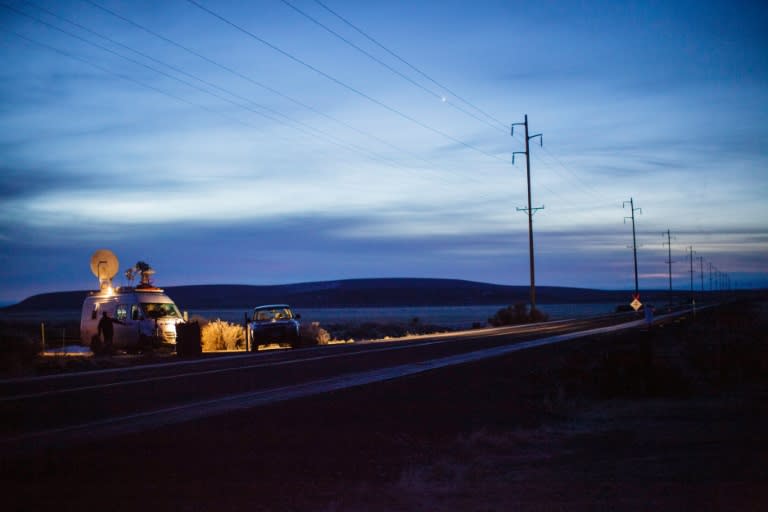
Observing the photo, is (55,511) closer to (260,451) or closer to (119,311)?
(260,451)

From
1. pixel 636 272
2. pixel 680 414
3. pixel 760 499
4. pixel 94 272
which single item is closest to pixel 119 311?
A: pixel 94 272

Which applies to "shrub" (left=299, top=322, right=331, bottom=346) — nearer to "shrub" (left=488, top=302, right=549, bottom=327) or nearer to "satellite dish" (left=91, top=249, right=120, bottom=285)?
"satellite dish" (left=91, top=249, right=120, bottom=285)

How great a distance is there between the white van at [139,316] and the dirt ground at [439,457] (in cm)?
1585

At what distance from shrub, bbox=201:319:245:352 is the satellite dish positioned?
525 cm

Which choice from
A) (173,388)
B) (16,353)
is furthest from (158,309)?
(173,388)

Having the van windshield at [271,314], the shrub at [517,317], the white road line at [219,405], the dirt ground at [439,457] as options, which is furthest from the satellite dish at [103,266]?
the shrub at [517,317]

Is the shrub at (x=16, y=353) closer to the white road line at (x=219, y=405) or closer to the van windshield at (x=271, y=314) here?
the van windshield at (x=271, y=314)

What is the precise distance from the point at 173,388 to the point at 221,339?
66.1ft

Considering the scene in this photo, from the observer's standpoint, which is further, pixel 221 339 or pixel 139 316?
pixel 221 339

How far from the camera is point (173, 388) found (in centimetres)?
1731

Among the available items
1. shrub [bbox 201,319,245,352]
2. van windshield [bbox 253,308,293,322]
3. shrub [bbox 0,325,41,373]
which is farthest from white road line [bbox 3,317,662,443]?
shrub [bbox 201,319,245,352]

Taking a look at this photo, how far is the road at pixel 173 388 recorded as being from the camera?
12.4 meters

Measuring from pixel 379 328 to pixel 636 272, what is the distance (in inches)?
1950

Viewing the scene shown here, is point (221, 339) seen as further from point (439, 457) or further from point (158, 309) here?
point (439, 457)
